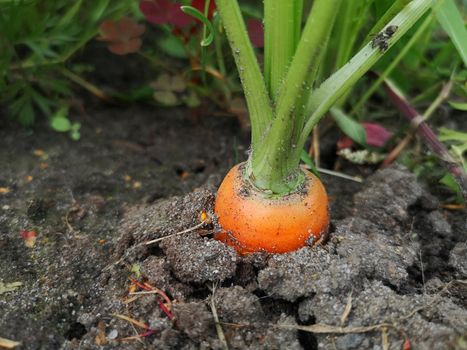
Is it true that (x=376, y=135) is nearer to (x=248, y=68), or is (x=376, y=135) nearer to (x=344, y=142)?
(x=344, y=142)

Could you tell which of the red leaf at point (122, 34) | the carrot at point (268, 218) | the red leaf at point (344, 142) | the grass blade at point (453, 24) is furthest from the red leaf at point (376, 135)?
the red leaf at point (122, 34)

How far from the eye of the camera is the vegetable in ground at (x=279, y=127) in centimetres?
99

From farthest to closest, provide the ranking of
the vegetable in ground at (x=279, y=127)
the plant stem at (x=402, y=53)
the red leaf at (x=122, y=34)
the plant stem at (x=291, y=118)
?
1. the red leaf at (x=122, y=34)
2. the plant stem at (x=402, y=53)
3. the vegetable in ground at (x=279, y=127)
4. the plant stem at (x=291, y=118)

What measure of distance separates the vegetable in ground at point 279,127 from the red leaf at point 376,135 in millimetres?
404

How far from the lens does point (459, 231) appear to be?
4.23ft

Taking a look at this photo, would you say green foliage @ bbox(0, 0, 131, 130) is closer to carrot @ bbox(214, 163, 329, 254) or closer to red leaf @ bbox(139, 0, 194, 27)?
red leaf @ bbox(139, 0, 194, 27)

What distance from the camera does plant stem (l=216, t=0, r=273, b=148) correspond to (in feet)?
3.23

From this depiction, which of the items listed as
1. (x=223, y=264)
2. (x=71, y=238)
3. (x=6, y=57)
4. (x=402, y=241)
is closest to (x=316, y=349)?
(x=223, y=264)

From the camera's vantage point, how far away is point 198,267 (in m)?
1.05

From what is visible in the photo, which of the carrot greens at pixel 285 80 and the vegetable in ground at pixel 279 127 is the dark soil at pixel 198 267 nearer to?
the vegetable in ground at pixel 279 127

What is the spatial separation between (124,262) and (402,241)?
1.76 feet

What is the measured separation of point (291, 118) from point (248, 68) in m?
0.11

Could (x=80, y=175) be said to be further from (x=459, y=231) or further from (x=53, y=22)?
(x=459, y=231)

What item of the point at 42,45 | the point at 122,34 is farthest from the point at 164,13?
the point at 42,45
